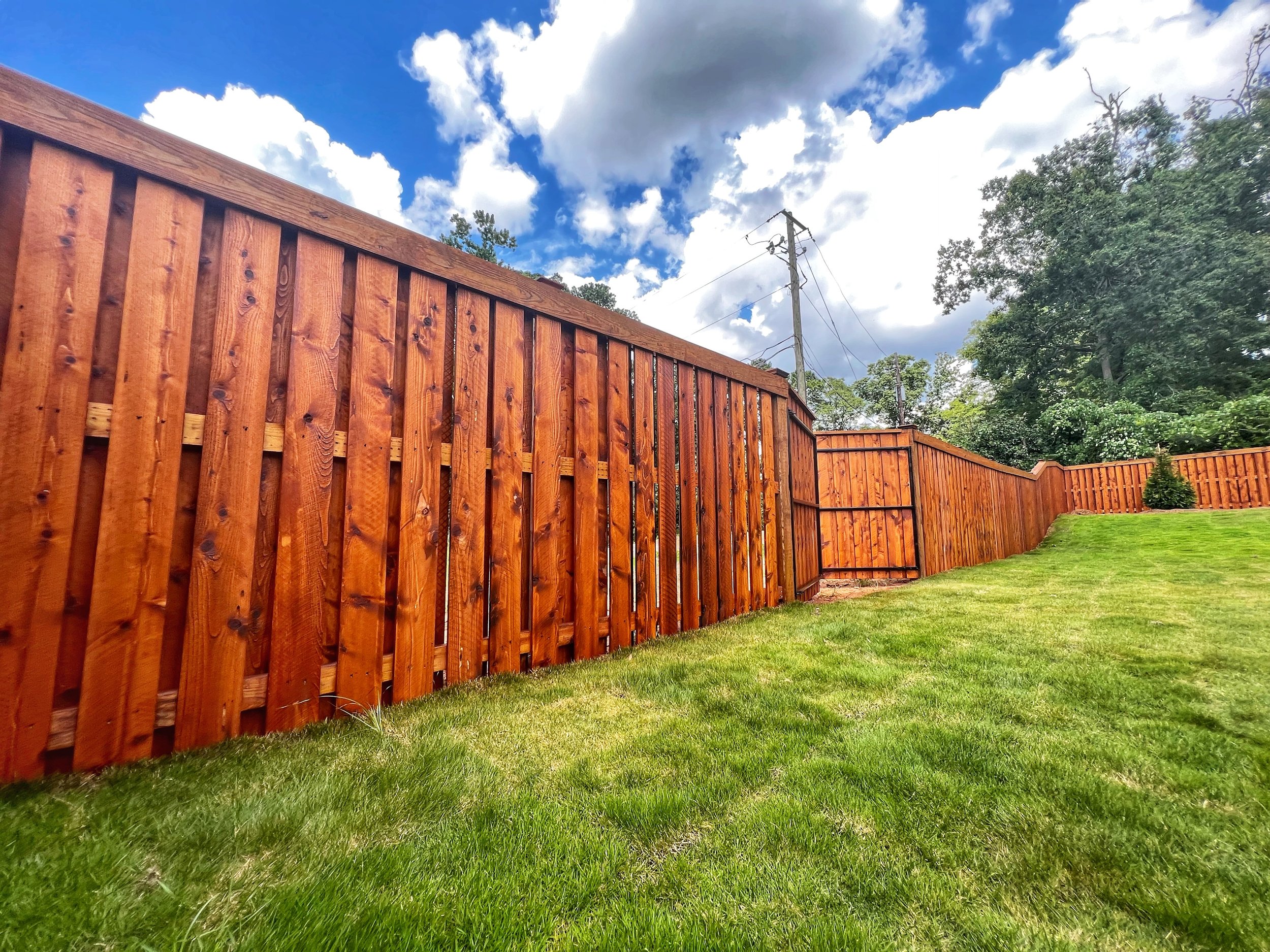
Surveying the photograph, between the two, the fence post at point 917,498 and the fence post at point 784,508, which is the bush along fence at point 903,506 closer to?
the fence post at point 917,498

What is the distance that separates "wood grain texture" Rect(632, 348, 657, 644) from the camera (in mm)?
2934

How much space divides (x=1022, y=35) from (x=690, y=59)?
9175 millimetres

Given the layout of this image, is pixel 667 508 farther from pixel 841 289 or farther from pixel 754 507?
pixel 841 289

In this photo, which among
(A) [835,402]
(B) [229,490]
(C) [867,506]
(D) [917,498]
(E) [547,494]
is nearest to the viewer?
(B) [229,490]

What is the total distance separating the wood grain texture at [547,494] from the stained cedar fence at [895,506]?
492 centimetres

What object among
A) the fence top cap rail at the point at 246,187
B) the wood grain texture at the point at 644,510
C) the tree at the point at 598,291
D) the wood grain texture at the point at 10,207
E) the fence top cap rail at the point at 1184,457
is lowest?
the wood grain texture at the point at 644,510

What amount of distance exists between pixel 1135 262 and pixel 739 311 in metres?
14.5

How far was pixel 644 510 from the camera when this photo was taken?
299cm

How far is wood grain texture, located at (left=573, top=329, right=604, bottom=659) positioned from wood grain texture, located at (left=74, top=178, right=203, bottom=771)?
159cm

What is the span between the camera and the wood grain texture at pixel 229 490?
1.48 metres

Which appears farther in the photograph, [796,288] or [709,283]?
[709,283]

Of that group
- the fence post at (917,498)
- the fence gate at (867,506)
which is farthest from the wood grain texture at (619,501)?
the fence post at (917,498)

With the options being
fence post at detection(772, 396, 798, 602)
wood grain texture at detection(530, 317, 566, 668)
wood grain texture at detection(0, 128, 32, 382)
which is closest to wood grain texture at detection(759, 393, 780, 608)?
fence post at detection(772, 396, 798, 602)

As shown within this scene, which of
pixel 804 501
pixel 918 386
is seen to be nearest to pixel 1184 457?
pixel 804 501
